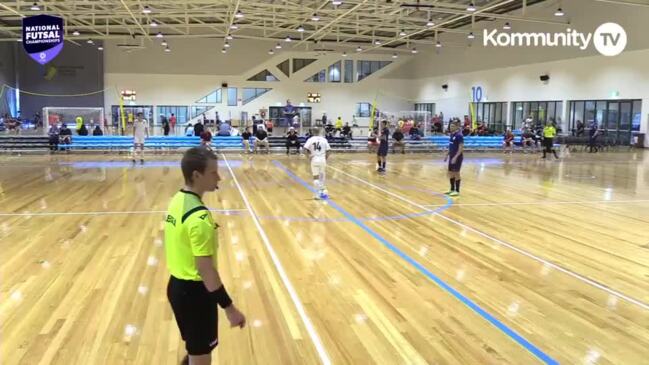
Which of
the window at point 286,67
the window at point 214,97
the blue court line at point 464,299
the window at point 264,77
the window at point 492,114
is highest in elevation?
the window at point 286,67

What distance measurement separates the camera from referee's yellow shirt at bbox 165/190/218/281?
2414mm

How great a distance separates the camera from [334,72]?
4088 cm

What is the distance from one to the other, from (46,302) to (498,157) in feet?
62.9

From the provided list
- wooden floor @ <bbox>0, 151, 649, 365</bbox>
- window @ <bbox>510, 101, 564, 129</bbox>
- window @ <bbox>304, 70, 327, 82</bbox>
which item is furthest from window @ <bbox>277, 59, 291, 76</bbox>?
wooden floor @ <bbox>0, 151, 649, 365</bbox>

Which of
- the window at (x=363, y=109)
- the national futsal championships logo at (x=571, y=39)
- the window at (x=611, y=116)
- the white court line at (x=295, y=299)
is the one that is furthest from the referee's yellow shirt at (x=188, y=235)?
the window at (x=363, y=109)

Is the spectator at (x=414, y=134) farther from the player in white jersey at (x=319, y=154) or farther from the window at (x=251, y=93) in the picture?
the window at (x=251, y=93)

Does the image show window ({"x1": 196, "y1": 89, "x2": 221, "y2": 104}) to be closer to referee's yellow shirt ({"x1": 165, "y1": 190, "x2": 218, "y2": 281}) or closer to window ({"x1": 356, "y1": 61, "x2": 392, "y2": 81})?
window ({"x1": 356, "y1": 61, "x2": 392, "y2": 81})

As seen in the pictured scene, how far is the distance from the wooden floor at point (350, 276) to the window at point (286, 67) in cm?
2893

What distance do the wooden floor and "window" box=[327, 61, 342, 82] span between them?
29.9 metres

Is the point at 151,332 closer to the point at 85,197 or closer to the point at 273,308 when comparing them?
the point at 273,308

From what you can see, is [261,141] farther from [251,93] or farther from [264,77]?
[264,77]

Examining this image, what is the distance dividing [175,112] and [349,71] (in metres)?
12.6

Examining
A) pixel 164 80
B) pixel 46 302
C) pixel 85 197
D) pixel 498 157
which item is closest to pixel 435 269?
pixel 46 302

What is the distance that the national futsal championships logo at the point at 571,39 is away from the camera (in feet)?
79.9
